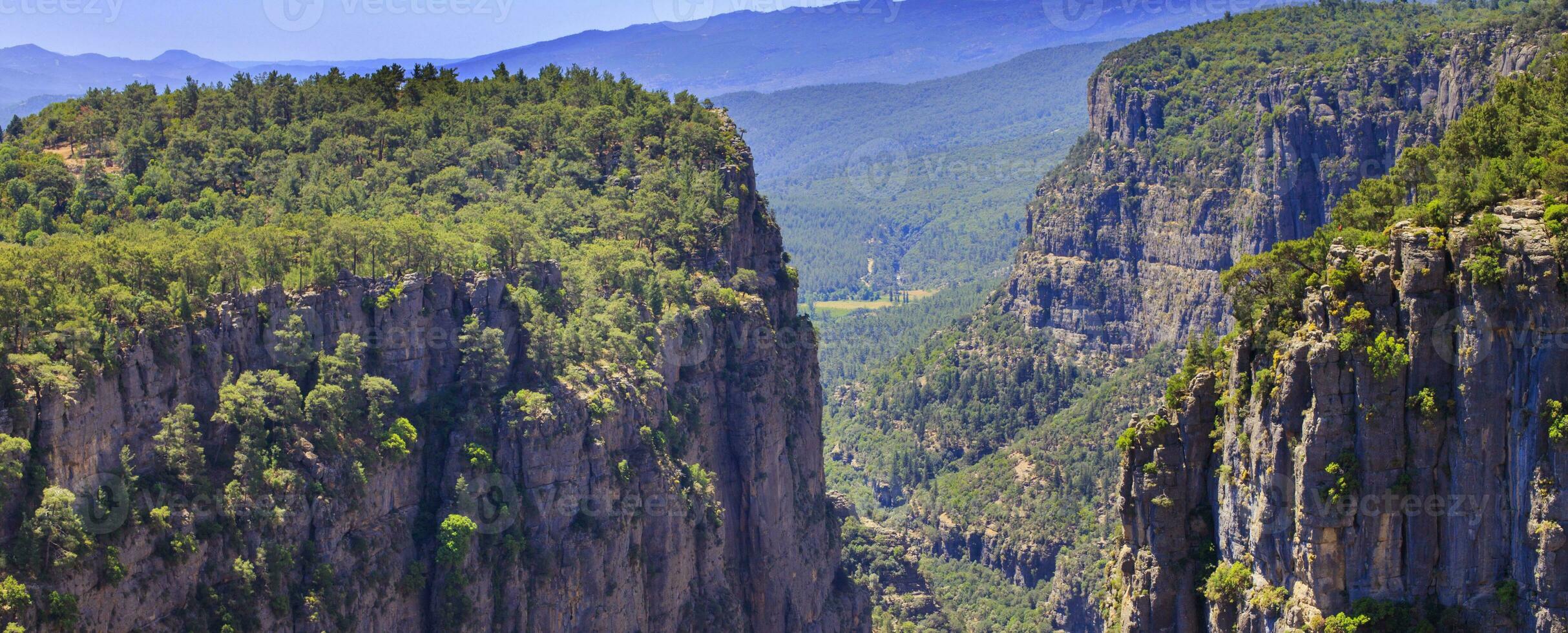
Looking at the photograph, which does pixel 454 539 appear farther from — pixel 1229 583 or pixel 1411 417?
pixel 1411 417

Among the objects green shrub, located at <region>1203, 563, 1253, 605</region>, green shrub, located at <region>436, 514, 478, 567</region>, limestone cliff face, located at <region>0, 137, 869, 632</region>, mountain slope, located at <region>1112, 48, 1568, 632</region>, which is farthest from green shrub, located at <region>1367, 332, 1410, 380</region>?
green shrub, located at <region>436, 514, 478, 567</region>

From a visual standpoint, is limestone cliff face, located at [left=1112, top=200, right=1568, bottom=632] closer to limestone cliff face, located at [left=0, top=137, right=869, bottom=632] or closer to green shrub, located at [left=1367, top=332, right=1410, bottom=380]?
green shrub, located at [left=1367, top=332, right=1410, bottom=380]

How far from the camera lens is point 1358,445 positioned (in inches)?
2163

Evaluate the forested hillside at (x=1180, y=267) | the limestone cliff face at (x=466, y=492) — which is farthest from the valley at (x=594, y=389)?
the forested hillside at (x=1180, y=267)

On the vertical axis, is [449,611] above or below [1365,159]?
below

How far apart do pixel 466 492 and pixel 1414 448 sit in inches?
1873

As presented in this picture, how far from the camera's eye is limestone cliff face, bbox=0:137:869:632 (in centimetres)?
6544

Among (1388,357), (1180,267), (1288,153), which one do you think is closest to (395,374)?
(1388,357)

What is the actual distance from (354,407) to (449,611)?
38.3ft

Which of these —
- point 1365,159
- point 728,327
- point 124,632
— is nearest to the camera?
point 124,632

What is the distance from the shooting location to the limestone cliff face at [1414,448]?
49625 millimetres

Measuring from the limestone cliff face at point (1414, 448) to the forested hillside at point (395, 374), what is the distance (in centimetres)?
3866

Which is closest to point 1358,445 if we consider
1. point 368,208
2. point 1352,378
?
point 1352,378

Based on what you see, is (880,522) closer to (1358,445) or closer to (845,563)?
(845,563)
